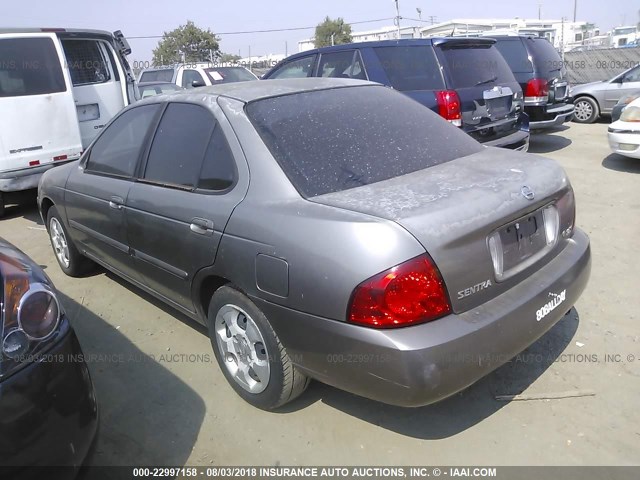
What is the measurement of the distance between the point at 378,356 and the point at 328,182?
888 millimetres

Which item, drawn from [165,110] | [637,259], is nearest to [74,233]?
[165,110]

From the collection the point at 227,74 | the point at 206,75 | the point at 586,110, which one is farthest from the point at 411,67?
the point at 586,110

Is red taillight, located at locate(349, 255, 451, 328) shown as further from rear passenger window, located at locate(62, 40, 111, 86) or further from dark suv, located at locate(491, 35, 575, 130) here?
dark suv, located at locate(491, 35, 575, 130)

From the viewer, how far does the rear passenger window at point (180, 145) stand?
300 cm

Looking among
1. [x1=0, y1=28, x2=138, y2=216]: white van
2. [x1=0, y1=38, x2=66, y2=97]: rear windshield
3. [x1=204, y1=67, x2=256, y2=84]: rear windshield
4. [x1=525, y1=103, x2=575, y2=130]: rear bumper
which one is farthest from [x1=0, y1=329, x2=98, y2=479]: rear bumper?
[x1=204, y1=67, x2=256, y2=84]: rear windshield

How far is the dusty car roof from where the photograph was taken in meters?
3.01

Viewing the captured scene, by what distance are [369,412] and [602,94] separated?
433 inches

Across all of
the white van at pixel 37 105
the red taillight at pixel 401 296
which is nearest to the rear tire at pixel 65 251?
the white van at pixel 37 105

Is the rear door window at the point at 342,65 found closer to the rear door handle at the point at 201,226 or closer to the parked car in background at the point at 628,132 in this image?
the parked car in background at the point at 628,132

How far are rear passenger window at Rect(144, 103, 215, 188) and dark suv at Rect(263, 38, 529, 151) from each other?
3384 mm

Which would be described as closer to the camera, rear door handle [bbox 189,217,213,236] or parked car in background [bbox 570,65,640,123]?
rear door handle [bbox 189,217,213,236]

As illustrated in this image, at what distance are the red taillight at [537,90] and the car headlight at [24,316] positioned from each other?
8564 millimetres

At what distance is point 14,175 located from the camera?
20.7 ft

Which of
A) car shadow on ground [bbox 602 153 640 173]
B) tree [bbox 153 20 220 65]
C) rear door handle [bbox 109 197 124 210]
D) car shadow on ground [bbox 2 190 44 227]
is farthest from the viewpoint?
tree [bbox 153 20 220 65]
